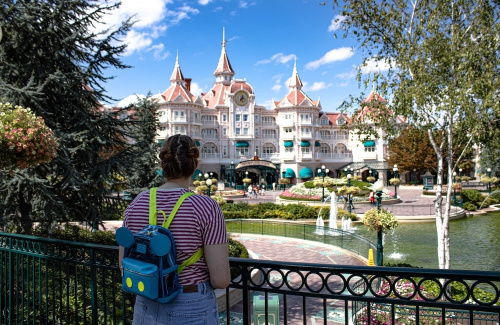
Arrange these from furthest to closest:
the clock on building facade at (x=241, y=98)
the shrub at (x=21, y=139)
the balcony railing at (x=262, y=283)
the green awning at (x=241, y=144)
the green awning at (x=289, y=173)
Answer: the green awning at (x=241, y=144) < the green awning at (x=289, y=173) < the clock on building facade at (x=241, y=98) < the shrub at (x=21, y=139) < the balcony railing at (x=262, y=283)

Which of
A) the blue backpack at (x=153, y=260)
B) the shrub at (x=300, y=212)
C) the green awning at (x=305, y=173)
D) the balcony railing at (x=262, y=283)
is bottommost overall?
the shrub at (x=300, y=212)

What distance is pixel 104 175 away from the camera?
454 inches

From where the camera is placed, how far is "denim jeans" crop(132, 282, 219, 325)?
2.33 m

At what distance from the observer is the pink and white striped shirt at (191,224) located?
2230 mm

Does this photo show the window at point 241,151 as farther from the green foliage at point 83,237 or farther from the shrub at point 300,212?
the green foliage at point 83,237

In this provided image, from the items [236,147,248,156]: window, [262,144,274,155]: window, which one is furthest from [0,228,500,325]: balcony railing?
[262,144,274,155]: window

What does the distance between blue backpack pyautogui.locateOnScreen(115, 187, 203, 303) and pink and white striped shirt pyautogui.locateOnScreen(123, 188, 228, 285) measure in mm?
36

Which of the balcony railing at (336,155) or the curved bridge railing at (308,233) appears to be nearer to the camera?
the curved bridge railing at (308,233)

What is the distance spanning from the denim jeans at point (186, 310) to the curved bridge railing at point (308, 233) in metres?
12.0

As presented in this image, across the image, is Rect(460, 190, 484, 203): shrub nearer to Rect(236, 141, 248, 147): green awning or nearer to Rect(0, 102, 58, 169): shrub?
Rect(236, 141, 248, 147): green awning

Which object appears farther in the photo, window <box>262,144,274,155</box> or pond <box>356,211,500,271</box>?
window <box>262,144,274,155</box>

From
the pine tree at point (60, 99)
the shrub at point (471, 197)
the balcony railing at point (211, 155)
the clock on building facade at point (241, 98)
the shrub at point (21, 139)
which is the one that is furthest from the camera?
the clock on building facade at point (241, 98)

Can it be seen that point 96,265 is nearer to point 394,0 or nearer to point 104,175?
point 104,175

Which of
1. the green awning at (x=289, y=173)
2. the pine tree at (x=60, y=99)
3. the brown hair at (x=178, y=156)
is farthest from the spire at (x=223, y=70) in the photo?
the brown hair at (x=178, y=156)
